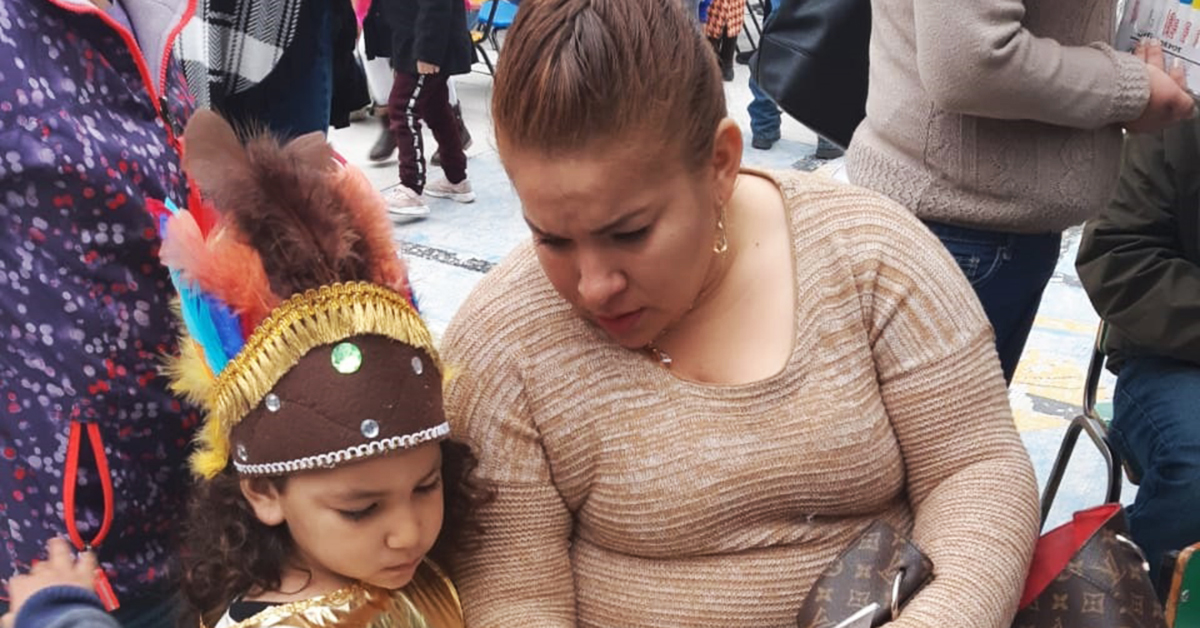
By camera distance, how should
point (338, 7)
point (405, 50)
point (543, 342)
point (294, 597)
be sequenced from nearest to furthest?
point (294, 597) < point (543, 342) < point (338, 7) < point (405, 50)

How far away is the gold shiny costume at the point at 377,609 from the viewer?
1.38 metres

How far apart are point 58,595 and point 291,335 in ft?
1.26

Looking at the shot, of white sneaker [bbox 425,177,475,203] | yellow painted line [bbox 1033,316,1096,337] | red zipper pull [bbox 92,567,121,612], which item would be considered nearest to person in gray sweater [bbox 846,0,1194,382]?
red zipper pull [bbox 92,567,121,612]

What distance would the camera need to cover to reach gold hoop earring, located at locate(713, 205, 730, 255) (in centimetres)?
157

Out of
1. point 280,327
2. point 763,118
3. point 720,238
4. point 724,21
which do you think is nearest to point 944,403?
point 720,238

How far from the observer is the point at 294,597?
1.42 m

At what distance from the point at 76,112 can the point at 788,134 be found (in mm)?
6204

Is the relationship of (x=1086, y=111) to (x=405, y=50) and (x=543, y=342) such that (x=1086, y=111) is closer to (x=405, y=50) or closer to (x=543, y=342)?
(x=543, y=342)

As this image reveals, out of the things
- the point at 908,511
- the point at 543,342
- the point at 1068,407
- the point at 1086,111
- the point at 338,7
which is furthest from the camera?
the point at 1068,407

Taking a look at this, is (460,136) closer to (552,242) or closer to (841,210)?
(841,210)

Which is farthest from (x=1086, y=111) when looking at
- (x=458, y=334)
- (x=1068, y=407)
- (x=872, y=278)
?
(x=1068, y=407)

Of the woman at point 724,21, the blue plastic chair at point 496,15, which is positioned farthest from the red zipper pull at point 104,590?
the blue plastic chair at point 496,15

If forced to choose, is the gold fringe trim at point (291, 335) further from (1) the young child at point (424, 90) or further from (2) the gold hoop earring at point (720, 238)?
(1) the young child at point (424, 90)

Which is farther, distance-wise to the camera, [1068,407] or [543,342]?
[1068,407]
